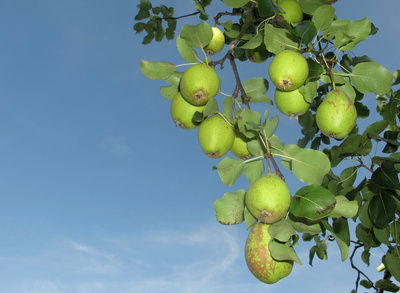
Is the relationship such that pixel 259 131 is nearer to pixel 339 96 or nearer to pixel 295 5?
pixel 339 96

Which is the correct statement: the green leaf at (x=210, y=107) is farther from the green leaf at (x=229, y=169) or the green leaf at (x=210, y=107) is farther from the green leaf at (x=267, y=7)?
the green leaf at (x=267, y=7)

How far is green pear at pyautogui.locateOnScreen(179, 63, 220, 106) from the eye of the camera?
2.36 metres

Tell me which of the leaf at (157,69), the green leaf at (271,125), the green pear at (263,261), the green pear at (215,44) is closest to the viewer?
the green pear at (263,261)

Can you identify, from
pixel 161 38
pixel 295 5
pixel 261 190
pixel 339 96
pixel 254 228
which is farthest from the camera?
pixel 161 38

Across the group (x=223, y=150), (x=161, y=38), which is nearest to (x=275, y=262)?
(x=223, y=150)

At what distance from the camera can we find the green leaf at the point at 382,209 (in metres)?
3.03

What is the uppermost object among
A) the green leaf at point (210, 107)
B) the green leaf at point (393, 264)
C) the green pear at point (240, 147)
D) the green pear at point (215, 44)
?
the green pear at point (215, 44)

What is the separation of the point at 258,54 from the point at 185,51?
97cm

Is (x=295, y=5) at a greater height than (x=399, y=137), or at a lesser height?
greater

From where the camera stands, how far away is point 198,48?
2.57 meters

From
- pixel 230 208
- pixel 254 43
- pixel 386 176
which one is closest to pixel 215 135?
pixel 230 208

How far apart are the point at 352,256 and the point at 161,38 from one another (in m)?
3.64

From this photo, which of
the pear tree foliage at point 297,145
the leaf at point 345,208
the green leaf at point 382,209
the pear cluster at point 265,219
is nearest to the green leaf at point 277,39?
the pear tree foliage at point 297,145

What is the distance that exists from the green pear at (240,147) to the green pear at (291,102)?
1.17 feet
